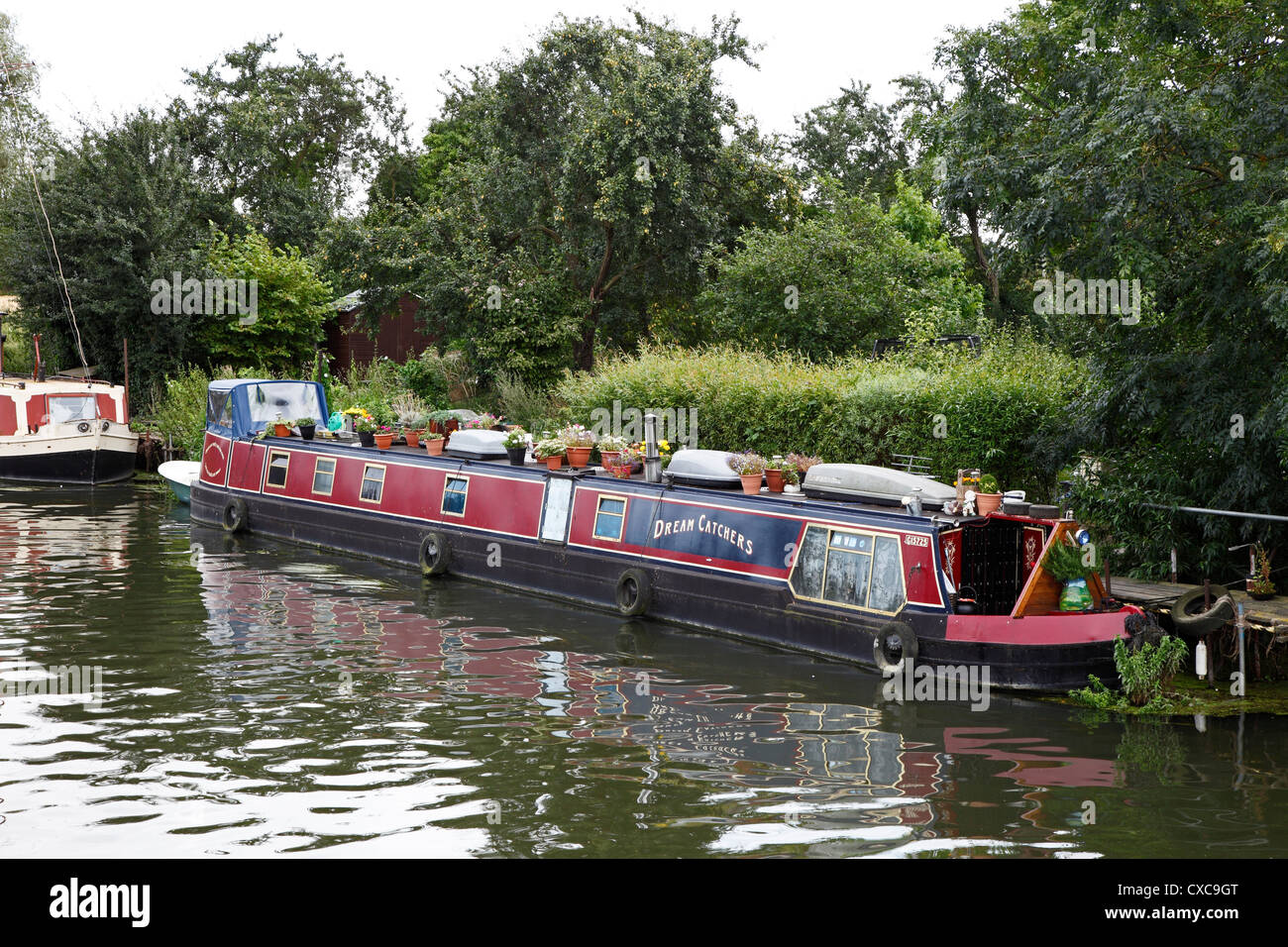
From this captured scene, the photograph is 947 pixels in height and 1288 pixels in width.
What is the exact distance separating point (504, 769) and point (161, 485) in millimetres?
21486

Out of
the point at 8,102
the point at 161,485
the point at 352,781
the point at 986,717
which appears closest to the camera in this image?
the point at 352,781

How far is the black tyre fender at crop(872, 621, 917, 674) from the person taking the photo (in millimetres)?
11031

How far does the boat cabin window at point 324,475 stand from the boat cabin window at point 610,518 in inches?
230

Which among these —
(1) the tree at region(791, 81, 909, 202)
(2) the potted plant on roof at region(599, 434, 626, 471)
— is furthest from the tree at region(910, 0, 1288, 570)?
(1) the tree at region(791, 81, 909, 202)

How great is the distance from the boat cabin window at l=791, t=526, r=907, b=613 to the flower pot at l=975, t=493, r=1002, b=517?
2.80ft

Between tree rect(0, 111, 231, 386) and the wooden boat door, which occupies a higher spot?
tree rect(0, 111, 231, 386)

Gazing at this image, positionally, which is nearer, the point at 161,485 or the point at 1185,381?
the point at 1185,381

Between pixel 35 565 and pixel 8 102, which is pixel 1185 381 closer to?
pixel 35 565

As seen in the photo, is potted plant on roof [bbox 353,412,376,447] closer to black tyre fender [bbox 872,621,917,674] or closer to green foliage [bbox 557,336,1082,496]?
green foliage [bbox 557,336,1082,496]

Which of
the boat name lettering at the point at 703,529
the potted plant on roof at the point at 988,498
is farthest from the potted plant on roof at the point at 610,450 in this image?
the potted plant on roof at the point at 988,498

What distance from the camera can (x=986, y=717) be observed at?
1013 centimetres

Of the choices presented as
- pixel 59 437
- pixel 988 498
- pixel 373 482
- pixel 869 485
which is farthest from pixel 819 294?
pixel 59 437
